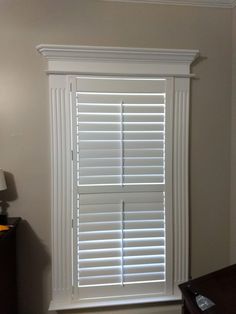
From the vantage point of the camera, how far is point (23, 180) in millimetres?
1867

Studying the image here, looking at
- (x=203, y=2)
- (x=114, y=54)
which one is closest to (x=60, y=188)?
(x=114, y=54)

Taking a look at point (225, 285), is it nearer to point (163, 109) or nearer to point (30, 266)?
point (163, 109)

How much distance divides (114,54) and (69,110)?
493mm

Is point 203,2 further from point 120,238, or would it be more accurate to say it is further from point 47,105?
point 120,238

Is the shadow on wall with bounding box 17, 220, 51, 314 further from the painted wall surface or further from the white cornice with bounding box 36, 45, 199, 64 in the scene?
the painted wall surface

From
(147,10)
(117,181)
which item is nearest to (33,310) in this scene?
(117,181)

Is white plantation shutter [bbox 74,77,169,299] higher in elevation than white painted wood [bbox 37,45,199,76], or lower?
lower

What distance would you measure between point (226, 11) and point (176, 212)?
1539 mm

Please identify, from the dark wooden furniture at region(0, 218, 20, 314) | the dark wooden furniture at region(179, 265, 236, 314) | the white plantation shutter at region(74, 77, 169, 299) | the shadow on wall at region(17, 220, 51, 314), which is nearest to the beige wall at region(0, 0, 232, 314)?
the shadow on wall at region(17, 220, 51, 314)

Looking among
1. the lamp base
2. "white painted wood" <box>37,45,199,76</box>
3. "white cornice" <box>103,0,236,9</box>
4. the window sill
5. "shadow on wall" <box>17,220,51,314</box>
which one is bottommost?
the window sill

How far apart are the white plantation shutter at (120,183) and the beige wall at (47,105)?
243 mm

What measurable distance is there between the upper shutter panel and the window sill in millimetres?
851

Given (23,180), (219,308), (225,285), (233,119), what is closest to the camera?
(219,308)

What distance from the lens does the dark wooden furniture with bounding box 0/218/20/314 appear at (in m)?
1.54
